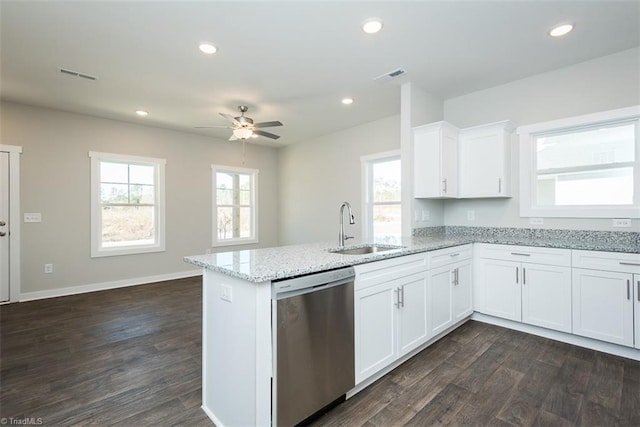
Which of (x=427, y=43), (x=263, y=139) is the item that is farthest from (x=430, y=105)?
(x=263, y=139)

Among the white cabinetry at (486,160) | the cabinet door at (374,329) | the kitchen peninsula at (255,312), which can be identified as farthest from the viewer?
the white cabinetry at (486,160)

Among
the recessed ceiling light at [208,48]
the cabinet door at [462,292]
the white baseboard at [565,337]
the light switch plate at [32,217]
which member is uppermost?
the recessed ceiling light at [208,48]

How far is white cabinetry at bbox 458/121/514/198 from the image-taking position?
3375 millimetres

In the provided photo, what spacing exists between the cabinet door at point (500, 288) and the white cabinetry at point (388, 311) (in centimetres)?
109

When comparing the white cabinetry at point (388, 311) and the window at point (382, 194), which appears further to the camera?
the window at point (382, 194)

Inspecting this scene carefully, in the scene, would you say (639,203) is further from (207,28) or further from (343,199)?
(207,28)

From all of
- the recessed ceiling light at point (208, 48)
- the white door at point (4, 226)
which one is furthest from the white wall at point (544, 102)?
the white door at point (4, 226)

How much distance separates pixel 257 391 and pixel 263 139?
546cm

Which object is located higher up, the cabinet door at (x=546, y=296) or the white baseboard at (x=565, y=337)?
the cabinet door at (x=546, y=296)

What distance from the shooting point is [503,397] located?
1.99m

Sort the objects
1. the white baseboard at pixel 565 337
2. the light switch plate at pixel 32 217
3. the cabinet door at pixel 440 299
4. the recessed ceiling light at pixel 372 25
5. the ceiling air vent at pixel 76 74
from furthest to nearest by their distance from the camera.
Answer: the light switch plate at pixel 32 217 < the ceiling air vent at pixel 76 74 < the cabinet door at pixel 440 299 < the white baseboard at pixel 565 337 < the recessed ceiling light at pixel 372 25

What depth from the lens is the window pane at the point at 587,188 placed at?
2.91 m

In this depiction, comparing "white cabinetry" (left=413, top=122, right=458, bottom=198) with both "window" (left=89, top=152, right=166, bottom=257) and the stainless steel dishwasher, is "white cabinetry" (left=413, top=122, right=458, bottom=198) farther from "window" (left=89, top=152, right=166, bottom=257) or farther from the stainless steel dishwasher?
"window" (left=89, top=152, right=166, bottom=257)

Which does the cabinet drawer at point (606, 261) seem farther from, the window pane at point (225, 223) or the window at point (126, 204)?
the window at point (126, 204)
